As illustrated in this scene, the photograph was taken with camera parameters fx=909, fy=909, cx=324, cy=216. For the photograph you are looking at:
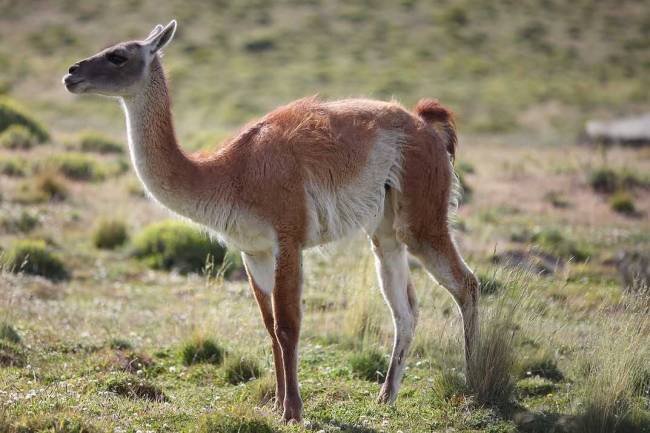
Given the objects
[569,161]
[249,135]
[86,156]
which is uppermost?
[249,135]

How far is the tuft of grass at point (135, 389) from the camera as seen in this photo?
704cm

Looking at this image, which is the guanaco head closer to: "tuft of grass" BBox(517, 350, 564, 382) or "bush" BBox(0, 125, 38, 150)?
"tuft of grass" BBox(517, 350, 564, 382)

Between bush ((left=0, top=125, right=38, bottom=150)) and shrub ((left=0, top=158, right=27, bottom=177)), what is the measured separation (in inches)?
83.7

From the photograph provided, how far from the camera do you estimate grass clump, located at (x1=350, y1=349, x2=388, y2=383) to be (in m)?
8.25

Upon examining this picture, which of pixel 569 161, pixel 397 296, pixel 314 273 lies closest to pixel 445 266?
pixel 397 296

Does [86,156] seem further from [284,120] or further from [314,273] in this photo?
[284,120]

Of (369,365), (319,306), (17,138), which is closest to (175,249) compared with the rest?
(319,306)

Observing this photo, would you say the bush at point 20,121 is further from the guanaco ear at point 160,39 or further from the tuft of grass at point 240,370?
the guanaco ear at point 160,39

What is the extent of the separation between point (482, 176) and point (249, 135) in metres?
15.0

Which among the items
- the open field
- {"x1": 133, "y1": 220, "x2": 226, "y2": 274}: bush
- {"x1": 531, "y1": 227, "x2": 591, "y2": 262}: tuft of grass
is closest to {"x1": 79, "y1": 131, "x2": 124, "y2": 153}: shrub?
the open field

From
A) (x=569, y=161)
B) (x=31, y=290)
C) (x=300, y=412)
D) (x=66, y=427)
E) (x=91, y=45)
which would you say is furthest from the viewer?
(x=91, y=45)

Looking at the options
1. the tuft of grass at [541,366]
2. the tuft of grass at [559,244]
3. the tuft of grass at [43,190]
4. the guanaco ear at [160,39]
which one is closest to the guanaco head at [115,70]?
the guanaco ear at [160,39]

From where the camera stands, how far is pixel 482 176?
21391 mm

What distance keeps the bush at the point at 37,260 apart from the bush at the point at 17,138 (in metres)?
7.92
